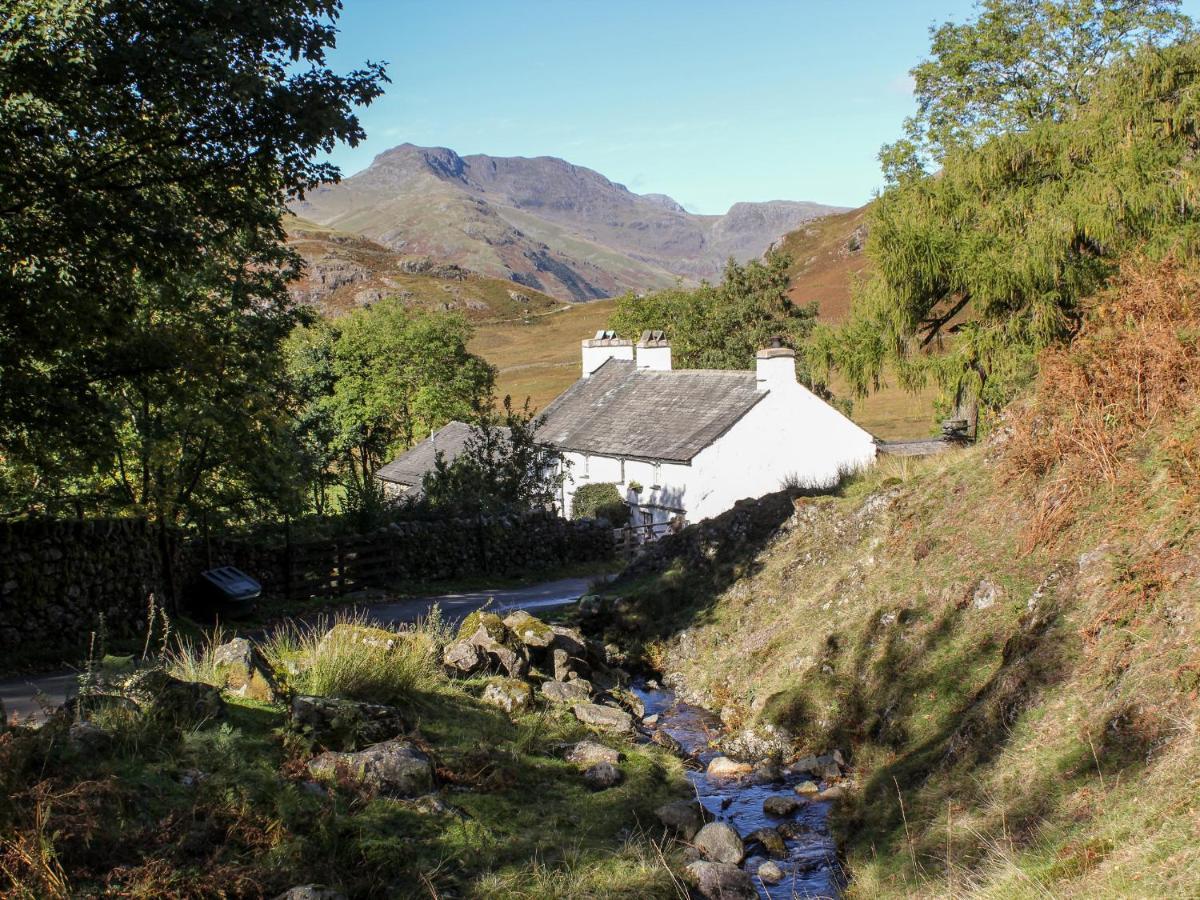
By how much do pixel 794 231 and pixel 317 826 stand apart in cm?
18486

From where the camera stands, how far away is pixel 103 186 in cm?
1242

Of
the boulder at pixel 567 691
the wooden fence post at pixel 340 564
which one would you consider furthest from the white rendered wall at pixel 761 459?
the boulder at pixel 567 691

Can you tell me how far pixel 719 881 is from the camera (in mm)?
8758

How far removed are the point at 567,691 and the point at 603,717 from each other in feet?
4.12

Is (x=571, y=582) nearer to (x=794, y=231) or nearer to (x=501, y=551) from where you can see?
(x=501, y=551)

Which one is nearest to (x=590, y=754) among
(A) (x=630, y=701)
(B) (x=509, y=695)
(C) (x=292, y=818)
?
(B) (x=509, y=695)

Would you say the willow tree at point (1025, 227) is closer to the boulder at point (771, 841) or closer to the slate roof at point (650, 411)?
the slate roof at point (650, 411)

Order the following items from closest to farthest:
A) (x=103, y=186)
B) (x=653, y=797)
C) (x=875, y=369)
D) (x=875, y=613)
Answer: (x=653, y=797) → (x=103, y=186) → (x=875, y=613) → (x=875, y=369)

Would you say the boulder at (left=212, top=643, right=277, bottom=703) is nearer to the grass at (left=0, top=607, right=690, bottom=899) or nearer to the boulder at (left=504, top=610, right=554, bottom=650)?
the grass at (left=0, top=607, right=690, bottom=899)

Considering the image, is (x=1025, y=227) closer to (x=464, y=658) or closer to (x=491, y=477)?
(x=491, y=477)

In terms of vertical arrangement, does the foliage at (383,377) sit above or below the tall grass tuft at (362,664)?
above

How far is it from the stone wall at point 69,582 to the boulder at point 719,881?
1164 cm

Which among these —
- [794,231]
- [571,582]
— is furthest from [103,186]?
[794,231]

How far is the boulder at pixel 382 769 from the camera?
9.34 metres
